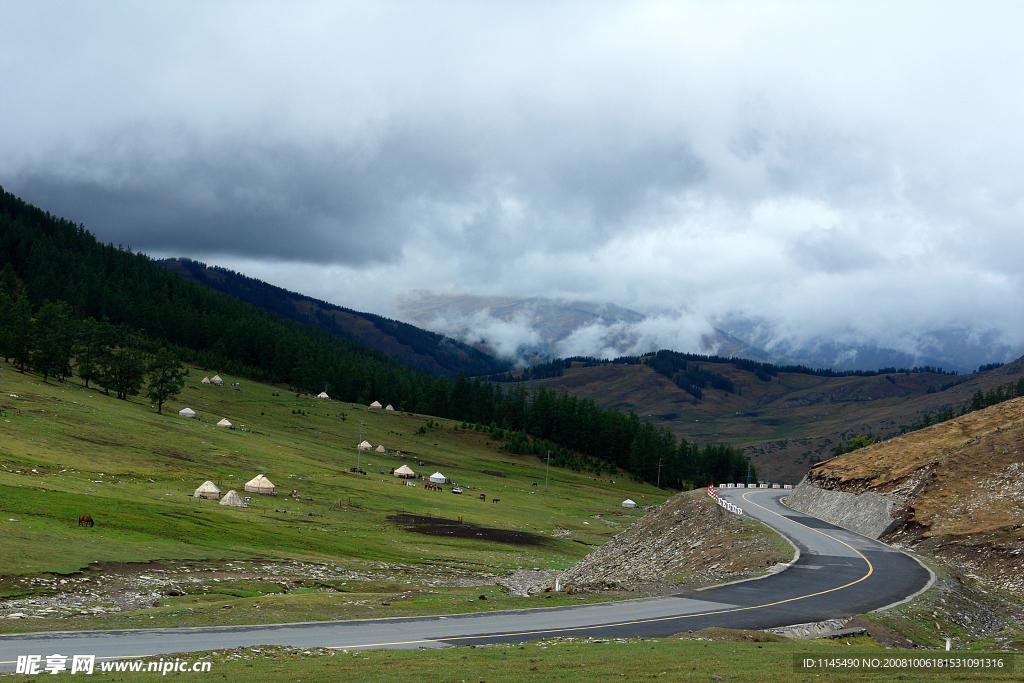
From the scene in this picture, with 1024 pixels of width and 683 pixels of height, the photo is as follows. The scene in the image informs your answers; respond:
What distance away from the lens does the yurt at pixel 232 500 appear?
79.7 meters

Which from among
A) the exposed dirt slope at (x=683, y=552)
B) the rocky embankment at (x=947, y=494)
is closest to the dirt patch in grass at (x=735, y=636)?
the exposed dirt slope at (x=683, y=552)

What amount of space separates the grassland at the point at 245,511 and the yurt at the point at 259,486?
2.63m

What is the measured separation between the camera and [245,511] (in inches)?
3000

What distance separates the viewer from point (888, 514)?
6156 cm

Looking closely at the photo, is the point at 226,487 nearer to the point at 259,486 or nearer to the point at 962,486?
the point at 259,486

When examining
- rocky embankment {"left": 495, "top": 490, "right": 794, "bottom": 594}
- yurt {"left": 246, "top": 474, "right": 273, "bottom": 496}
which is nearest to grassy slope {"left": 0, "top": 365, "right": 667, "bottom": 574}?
yurt {"left": 246, "top": 474, "right": 273, "bottom": 496}

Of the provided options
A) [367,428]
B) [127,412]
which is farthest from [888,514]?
[367,428]

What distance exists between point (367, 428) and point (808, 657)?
169 metres

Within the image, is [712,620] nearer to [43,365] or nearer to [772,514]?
[772,514]

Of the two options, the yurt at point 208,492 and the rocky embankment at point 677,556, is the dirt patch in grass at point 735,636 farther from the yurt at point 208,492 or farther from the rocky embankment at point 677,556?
the yurt at point 208,492

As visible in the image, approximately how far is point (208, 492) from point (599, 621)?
65330 mm

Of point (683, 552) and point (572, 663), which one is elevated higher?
point (572, 663)

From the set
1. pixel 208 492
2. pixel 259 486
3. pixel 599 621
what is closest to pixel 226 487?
pixel 259 486

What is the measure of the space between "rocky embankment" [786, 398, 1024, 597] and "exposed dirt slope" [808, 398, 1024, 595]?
74 mm
